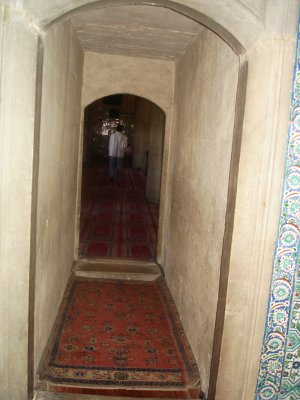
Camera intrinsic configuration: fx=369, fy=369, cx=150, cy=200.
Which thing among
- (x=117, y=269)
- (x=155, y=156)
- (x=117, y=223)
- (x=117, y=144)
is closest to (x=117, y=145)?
(x=117, y=144)

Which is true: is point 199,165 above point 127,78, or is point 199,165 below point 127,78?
below

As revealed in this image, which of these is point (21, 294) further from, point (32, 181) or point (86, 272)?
point (86, 272)

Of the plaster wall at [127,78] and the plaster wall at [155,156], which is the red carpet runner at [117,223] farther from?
the plaster wall at [127,78]

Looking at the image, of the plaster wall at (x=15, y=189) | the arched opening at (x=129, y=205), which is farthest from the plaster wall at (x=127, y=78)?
the plaster wall at (x=15, y=189)

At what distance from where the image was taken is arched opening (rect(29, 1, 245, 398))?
254 cm

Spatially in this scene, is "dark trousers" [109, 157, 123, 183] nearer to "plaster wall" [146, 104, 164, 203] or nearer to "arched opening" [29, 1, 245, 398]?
"plaster wall" [146, 104, 164, 203]

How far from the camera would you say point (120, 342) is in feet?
11.4

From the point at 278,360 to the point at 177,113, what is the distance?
332 cm

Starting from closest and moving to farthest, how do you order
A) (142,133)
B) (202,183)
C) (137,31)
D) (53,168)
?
(53,168), (202,183), (137,31), (142,133)

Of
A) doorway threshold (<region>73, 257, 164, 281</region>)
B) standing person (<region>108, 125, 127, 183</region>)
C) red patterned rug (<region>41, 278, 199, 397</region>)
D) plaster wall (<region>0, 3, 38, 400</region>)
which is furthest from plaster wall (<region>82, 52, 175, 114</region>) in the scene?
standing person (<region>108, 125, 127, 183</region>)

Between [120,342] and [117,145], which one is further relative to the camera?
[117,145]

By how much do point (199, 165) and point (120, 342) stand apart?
1810 mm

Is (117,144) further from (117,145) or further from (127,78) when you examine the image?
(127,78)

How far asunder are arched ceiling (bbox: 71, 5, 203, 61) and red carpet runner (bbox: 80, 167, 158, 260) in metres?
2.98
